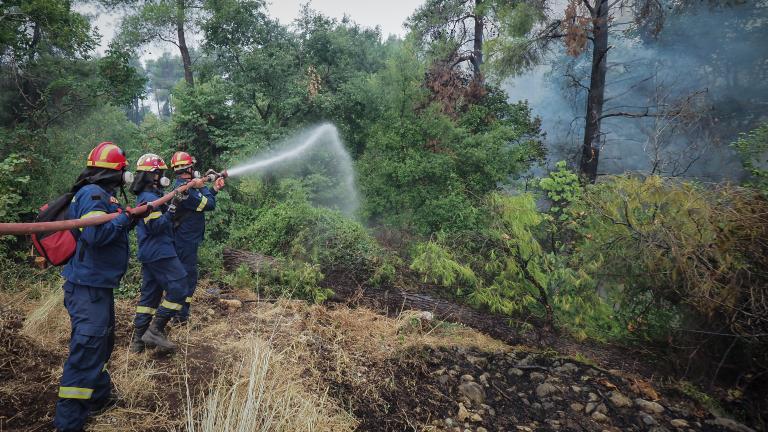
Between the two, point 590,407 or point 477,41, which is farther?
point 477,41

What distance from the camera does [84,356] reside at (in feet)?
9.69

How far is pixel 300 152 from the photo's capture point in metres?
11.5

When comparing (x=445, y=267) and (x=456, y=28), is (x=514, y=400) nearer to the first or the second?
(x=445, y=267)

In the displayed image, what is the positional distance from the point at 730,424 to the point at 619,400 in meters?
0.95

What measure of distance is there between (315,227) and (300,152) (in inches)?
182

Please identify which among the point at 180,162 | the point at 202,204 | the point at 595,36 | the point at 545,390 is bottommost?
the point at 545,390

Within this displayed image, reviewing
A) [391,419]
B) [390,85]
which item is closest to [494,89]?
[390,85]

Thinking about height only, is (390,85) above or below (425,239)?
→ above

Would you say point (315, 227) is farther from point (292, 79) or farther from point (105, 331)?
point (292, 79)

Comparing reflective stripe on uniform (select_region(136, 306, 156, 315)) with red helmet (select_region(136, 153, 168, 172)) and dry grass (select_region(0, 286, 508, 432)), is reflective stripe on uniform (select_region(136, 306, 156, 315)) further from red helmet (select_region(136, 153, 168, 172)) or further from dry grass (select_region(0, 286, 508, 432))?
red helmet (select_region(136, 153, 168, 172))

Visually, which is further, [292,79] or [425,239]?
[292,79]

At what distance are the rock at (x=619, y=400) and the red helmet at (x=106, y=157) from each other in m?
5.06

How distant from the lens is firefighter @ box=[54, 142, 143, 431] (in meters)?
2.89

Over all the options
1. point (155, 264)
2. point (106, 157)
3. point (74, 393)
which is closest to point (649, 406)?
point (74, 393)
